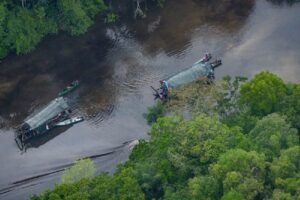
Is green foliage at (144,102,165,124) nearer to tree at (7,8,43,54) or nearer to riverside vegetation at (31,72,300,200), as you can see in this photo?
riverside vegetation at (31,72,300,200)

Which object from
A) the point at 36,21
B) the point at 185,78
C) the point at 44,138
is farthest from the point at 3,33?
the point at 185,78

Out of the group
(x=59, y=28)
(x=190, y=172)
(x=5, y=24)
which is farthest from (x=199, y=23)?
(x=190, y=172)

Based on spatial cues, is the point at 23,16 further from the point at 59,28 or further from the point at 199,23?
the point at 199,23

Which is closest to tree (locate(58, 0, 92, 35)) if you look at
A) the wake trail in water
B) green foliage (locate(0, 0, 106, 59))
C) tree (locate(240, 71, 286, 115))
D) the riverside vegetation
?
green foliage (locate(0, 0, 106, 59))

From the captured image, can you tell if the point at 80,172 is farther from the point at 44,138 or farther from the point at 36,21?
the point at 36,21

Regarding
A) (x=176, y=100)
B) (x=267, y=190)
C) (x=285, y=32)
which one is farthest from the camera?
(x=285, y=32)
